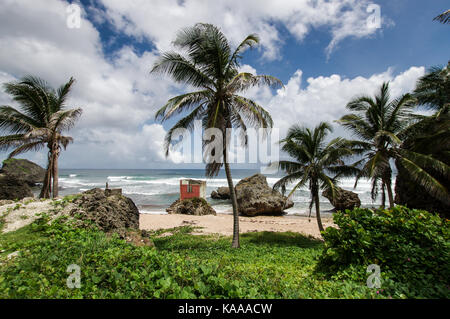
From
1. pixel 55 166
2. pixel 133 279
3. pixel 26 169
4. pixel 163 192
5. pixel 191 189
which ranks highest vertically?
pixel 55 166

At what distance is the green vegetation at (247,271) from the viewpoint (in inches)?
96.3

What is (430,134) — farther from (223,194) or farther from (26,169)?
(26,169)

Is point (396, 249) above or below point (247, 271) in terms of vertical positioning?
above

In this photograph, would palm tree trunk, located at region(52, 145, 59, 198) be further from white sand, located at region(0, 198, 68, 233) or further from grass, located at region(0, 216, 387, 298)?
grass, located at region(0, 216, 387, 298)

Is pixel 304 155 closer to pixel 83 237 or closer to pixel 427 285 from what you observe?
pixel 427 285

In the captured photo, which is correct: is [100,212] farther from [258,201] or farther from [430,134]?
[258,201]

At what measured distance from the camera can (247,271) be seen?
3.63m

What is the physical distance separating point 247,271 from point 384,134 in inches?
387

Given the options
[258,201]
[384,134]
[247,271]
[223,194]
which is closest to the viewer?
[247,271]

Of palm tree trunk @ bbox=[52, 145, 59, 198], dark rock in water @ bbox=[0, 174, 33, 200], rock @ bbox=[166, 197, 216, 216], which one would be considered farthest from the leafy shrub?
dark rock in water @ bbox=[0, 174, 33, 200]

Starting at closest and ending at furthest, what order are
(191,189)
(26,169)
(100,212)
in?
(100,212), (191,189), (26,169)

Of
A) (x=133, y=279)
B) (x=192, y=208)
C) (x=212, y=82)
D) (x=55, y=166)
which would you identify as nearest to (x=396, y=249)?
(x=133, y=279)

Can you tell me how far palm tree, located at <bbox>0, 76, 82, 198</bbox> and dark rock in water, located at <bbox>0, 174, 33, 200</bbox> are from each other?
4673 millimetres

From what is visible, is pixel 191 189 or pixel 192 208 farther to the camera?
pixel 191 189
